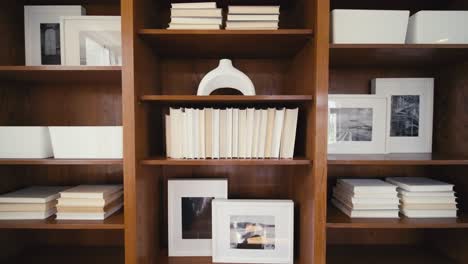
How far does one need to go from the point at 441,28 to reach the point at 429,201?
2.63 ft

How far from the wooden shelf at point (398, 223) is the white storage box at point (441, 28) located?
2.66 feet

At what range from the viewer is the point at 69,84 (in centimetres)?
145

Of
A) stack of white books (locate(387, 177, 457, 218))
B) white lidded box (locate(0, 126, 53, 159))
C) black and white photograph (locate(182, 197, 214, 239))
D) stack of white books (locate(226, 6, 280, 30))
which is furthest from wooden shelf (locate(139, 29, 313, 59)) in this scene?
stack of white books (locate(387, 177, 457, 218))

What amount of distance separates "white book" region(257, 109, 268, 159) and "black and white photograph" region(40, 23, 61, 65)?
1092mm

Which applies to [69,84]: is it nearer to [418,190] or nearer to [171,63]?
[171,63]

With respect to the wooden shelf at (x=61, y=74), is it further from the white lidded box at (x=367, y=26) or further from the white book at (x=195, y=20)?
the white lidded box at (x=367, y=26)

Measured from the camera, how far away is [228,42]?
1.19m

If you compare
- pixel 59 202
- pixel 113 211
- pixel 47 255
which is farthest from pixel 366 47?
pixel 47 255

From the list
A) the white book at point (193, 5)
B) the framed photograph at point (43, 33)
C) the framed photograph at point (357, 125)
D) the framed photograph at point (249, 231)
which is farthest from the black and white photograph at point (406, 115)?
the framed photograph at point (43, 33)

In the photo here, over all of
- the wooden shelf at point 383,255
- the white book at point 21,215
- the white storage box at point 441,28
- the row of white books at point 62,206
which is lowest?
the wooden shelf at point 383,255

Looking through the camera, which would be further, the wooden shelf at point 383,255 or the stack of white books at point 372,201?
the wooden shelf at point 383,255

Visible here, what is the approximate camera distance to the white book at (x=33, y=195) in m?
1.18

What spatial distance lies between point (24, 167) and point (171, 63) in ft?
3.38

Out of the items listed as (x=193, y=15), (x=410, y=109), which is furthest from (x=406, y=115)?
(x=193, y=15)
